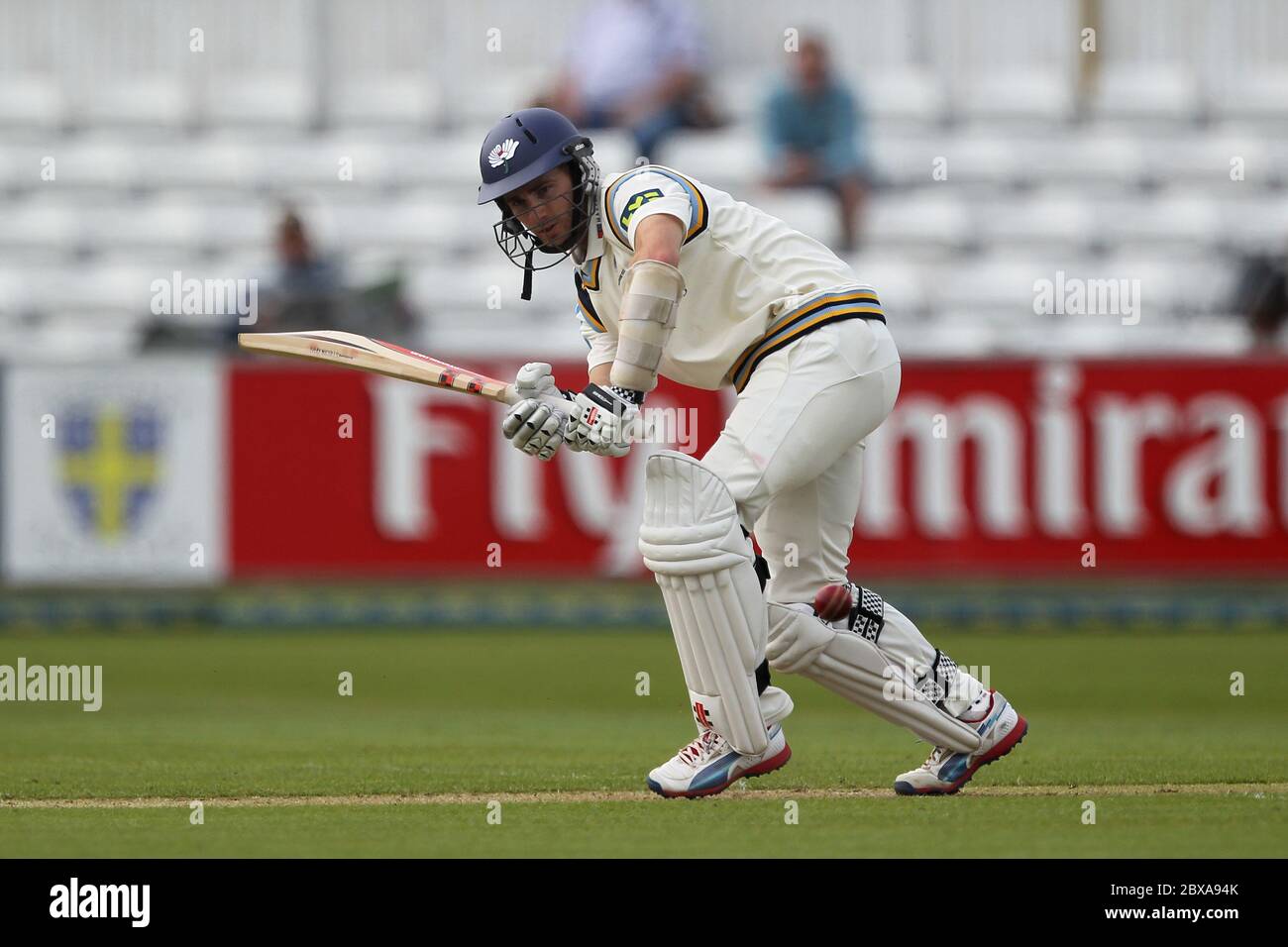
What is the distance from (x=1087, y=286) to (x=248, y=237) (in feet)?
18.6

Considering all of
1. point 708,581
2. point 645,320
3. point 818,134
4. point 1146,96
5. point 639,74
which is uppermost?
point 639,74

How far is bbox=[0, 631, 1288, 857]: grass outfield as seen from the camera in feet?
16.1

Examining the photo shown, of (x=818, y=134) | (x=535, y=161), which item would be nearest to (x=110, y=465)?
(x=818, y=134)

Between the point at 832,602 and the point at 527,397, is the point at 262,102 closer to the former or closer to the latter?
the point at 527,397

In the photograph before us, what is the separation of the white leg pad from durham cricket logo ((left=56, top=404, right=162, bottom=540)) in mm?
6080

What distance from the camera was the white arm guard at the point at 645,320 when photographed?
16.8 feet

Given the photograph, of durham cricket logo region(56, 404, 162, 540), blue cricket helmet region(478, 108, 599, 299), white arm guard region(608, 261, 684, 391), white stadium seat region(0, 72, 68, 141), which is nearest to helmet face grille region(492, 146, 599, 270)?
blue cricket helmet region(478, 108, 599, 299)

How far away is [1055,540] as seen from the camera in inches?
418

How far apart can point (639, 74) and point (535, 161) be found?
8.94m

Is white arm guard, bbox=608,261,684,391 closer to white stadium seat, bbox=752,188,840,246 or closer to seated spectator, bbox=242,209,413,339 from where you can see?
seated spectator, bbox=242,209,413,339

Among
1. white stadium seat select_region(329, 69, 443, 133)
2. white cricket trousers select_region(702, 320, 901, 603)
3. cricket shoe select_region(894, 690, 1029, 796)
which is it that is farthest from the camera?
white stadium seat select_region(329, 69, 443, 133)

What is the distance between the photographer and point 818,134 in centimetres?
1339

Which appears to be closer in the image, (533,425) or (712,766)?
(533,425)

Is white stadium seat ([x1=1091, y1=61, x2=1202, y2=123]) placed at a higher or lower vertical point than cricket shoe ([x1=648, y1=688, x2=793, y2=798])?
higher
